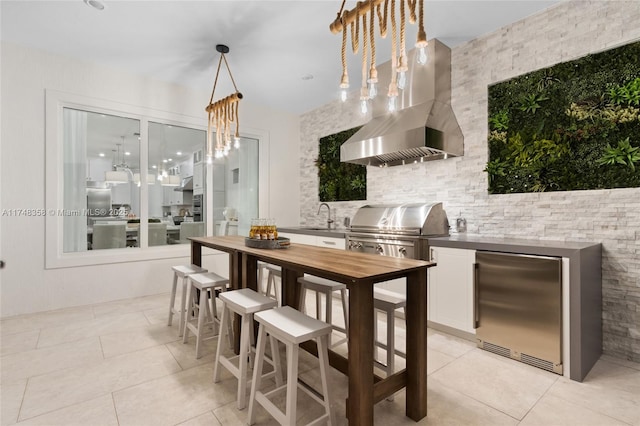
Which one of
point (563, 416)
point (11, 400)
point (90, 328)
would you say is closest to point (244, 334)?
point (11, 400)

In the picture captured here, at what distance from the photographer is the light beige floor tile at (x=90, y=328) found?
284 cm

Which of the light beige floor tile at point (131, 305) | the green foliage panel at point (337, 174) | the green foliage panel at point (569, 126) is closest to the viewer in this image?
the green foliage panel at point (569, 126)

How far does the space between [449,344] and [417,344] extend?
1267 millimetres

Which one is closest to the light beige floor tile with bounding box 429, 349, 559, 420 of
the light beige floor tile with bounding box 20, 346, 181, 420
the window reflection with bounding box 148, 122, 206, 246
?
the light beige floor tile with bounding box 20, 346, 181, 420

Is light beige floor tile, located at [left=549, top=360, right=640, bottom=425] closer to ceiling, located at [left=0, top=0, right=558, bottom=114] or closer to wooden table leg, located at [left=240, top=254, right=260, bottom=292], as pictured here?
wooden table leg, located at [left=240, top=254, right=260, bottom=292]

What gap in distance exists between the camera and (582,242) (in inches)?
101

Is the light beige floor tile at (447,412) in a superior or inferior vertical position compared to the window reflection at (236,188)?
inferior

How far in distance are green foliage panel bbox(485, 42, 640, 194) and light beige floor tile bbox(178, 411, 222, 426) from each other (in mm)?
3107

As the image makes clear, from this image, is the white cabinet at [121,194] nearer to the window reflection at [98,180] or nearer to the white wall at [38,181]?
the window reflection at [98,180]

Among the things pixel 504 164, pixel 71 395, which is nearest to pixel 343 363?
pixel 71 395

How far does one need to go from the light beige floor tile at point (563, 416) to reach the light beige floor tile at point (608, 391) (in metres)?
0.06

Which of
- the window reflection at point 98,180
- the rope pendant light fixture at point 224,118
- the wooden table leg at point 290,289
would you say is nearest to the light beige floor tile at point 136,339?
the wooden table leg at point 290,289

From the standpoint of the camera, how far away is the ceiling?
9.32ft

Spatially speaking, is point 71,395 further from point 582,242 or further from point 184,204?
point 582,242
